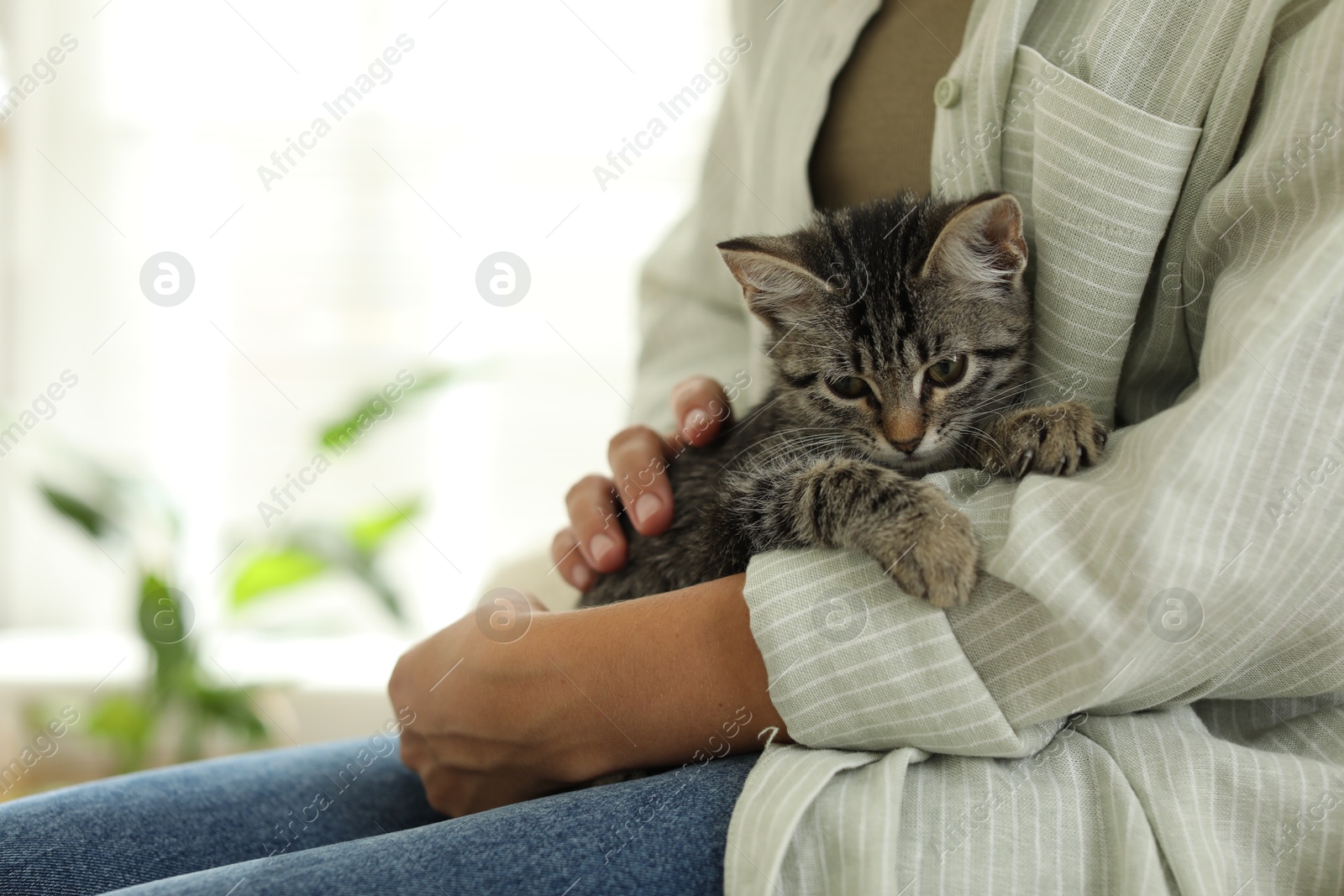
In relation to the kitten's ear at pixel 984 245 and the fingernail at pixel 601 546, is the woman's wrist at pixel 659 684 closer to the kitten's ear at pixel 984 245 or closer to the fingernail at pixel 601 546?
the fingernail at pixel 601 546

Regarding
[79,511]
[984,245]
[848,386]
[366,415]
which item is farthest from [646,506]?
[79,511]

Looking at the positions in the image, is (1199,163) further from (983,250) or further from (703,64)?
(703,64)

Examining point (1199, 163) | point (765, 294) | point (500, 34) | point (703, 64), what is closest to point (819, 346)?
point (765, 294)

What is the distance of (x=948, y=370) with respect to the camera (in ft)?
4.02

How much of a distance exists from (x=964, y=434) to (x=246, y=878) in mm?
951

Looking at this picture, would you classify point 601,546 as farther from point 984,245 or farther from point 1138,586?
point 1138,586

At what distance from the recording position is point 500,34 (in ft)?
10.5

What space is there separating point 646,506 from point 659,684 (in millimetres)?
402

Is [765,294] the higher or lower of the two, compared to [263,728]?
higher

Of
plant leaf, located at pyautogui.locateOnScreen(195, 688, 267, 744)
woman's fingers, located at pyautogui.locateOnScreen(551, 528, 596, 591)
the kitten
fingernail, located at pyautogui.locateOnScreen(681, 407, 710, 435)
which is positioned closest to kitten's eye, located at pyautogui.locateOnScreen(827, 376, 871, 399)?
the kitten

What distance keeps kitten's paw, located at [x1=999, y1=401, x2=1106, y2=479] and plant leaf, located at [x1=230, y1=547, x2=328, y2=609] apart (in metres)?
2.37

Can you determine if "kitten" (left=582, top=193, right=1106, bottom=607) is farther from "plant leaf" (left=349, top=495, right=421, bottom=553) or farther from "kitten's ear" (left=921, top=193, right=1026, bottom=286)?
"plant leaf" (left=349, top=495, right=421, bottom=553)

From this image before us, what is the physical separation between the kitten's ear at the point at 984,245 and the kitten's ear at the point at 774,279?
0.16 meters

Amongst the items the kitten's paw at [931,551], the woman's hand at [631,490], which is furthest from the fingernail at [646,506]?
the kitten's paw at [931,551]
